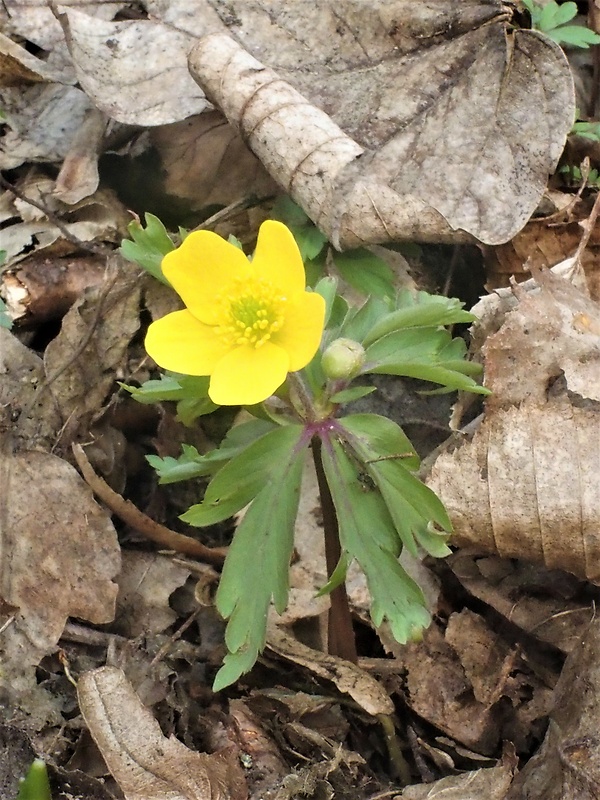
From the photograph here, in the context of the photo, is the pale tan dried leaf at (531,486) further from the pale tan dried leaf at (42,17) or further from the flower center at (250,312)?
the pale tan dried leaf at (42,17)

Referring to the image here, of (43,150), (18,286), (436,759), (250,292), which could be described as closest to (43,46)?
(43,150)

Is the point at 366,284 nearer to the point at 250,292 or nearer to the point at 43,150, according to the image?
the point at 250,292

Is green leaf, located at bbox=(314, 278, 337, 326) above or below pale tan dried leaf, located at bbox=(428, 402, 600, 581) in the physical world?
above

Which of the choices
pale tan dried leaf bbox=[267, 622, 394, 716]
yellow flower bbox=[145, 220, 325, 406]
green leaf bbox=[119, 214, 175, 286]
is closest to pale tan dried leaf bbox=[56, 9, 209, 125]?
green leaf bbox=[119, 214, 175, 286]

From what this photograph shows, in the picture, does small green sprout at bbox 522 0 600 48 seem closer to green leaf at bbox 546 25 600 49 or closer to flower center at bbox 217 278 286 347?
green leaf at bbox 546 25 600 49

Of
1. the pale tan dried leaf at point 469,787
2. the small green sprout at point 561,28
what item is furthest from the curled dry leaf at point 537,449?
the small green sprout at point 561,28

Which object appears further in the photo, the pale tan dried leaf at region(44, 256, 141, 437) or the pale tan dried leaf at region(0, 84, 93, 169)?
the pale tan dried leaf at region(0, 84, 93, 169)
